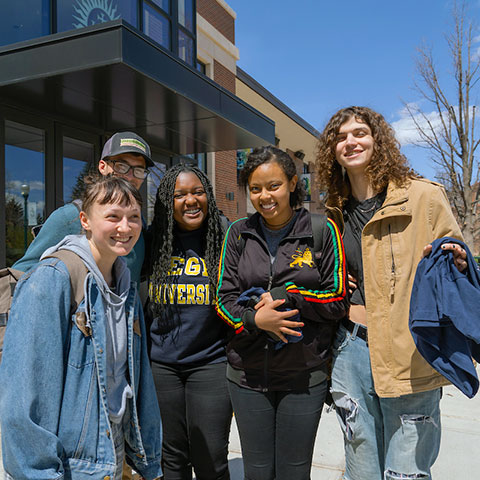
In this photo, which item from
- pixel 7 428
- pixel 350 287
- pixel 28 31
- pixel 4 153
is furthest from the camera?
pixel 28 31

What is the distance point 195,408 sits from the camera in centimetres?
242

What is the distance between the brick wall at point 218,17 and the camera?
41.2 feet

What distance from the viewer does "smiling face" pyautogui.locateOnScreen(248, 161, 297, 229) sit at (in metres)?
2.20

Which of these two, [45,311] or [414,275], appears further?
[414,275]

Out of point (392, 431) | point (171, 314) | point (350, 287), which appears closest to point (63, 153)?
point (171, 314)

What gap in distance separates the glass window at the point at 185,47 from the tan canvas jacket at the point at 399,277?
30.3 feet

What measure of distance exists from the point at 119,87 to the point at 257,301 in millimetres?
4603

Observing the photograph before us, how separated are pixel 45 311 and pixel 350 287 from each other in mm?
1409

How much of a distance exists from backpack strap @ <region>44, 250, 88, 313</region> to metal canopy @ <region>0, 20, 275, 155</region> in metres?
3.78

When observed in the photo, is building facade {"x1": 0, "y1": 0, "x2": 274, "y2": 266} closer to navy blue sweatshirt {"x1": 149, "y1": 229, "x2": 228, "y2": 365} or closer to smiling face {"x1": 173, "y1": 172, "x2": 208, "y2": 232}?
smiling face {"x1": 173, "y1": 172, "x2": 208, "y2": 232}

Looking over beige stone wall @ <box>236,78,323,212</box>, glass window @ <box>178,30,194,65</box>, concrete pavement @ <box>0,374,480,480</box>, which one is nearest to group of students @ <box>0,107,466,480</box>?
concrete pavement @ <box>0,374,480,480</box>

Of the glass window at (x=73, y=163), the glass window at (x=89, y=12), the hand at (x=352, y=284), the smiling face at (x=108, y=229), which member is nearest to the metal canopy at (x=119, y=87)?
the glass window at (x=73, y=163)

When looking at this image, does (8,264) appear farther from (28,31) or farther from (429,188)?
(429,188)

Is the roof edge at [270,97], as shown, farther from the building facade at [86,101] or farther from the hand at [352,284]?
the hand at [352,284]
